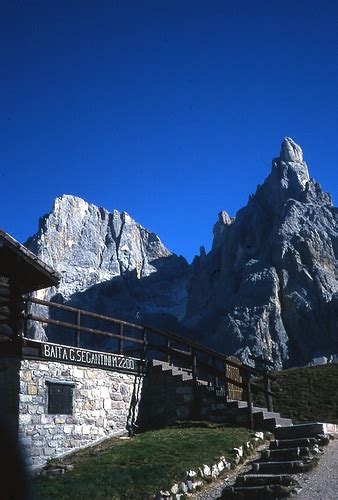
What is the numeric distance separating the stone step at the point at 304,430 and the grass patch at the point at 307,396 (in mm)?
4695

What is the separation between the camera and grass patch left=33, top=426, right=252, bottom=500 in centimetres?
1202

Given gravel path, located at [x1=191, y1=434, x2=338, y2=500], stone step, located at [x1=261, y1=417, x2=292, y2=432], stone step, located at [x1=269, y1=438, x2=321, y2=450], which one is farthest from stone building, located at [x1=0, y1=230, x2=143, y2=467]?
stone step, located at [x1=269, y1=438, x2=321, y2=450]

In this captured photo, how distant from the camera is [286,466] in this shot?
13.1m

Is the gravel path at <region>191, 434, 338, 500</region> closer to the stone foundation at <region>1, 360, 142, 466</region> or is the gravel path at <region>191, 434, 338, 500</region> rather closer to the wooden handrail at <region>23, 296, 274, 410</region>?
the wooden handrail at <region>23, 296, 274, 410</region>

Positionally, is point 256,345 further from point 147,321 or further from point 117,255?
point 117,255

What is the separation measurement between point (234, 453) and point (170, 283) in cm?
15198

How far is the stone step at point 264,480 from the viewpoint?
1212 centimetres

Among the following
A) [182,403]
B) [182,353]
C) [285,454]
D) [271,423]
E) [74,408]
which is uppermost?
[182,353]

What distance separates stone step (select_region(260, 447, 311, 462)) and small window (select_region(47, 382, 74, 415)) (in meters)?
5.86

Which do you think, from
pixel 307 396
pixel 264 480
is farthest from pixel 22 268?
pixel 307 396

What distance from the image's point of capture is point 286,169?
124188 mm

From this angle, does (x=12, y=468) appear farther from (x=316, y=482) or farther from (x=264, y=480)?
(x=316, y=482)

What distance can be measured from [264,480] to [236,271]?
99.1 metres

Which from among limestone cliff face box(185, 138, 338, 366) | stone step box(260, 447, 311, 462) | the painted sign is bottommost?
stone step box(260, 447, 311, 462)
